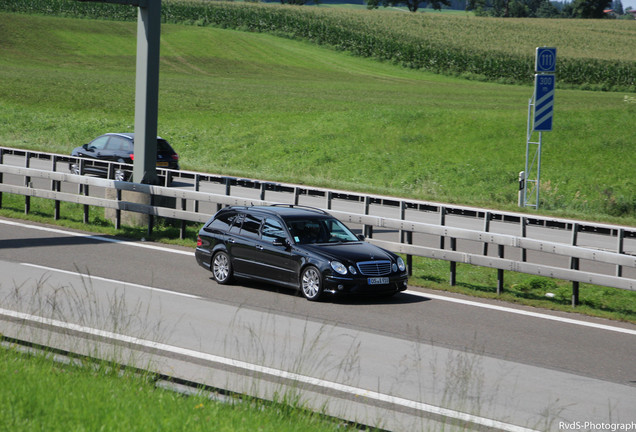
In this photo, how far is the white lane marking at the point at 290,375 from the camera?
748 centimetres

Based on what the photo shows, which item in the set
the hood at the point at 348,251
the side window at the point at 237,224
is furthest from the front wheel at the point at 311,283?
the side window at the point at 237,224

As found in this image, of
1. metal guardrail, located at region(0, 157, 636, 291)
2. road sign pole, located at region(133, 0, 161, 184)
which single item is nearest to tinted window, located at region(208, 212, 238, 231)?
metal guardrail, located at region(0, 157, 636, 291)

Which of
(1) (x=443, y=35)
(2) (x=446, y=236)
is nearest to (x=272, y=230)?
(2) (x=446, y=236)

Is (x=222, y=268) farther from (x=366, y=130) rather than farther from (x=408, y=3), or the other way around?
(x=408, y=3)

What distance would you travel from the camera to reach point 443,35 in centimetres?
8762

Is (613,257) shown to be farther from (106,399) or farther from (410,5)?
(410,5)

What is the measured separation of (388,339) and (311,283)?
2919 mm

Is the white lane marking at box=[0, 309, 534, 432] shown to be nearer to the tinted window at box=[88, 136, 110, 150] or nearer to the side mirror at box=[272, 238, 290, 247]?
the side mirror at box=[272, 238, 290, 247]

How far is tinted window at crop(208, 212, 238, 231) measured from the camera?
50.0 ft

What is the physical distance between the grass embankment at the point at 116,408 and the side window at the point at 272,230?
6.83m

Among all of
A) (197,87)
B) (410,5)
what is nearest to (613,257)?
(197,87)

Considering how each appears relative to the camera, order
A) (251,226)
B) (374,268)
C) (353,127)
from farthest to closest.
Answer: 1. (353,127)
2. (251,226)
3. (374,268)

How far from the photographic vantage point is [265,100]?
53.6 meters

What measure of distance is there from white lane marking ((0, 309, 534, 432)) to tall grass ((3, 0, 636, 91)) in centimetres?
5933
